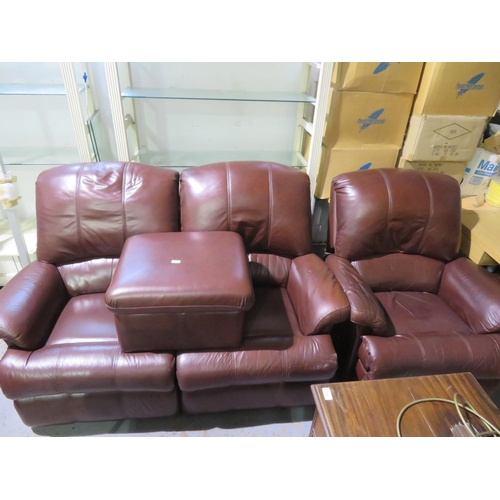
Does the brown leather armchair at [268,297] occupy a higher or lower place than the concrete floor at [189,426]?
higher

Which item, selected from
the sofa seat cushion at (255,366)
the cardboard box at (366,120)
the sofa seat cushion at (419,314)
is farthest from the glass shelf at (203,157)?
the sofa seat cushion at (255,366)

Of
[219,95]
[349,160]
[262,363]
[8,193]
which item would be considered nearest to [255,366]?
[262,363]

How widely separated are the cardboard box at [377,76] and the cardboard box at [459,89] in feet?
0.25

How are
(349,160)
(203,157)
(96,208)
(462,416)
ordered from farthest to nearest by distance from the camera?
(203,157), (349,160), (96,208), (462,416)

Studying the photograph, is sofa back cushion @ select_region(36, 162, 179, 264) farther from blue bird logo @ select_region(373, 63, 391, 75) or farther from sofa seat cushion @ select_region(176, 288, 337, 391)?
blue bird logo @ select_region(373, 63, 391, 75)

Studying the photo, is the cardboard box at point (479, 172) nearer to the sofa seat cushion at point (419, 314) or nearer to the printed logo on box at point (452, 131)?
the printed logo on box at point (452, 131)

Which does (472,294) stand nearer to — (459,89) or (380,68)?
(459,89)

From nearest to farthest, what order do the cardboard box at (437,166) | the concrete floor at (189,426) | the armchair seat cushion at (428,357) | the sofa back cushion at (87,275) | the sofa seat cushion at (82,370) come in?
1. the sofa seat cushion at (82,370)
2. the armchair seat cushion at (428,357)
3. the concrete floor at (189,426)
4. the sofa back cushion at (87,275)
5. the cardboard box at (437,166)

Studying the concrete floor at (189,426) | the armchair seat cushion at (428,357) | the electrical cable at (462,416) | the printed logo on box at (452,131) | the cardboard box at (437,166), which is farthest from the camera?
the cardboard box at (437,166)

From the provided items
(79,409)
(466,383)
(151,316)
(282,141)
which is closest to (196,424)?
(79,409)

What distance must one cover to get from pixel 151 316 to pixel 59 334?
1.55 ft

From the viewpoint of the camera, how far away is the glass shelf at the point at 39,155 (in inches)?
71.5

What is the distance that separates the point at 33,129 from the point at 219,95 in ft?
3.58

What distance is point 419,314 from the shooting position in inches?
60.7
